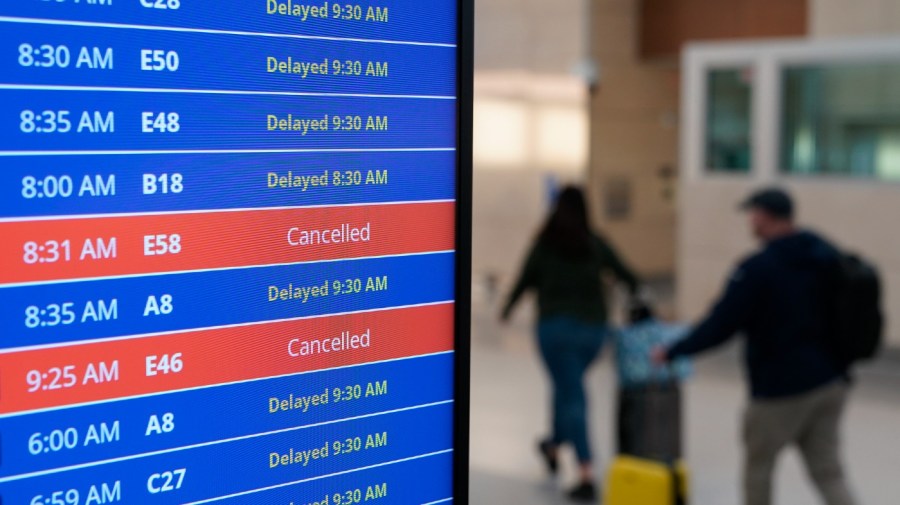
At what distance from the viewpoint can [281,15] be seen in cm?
184

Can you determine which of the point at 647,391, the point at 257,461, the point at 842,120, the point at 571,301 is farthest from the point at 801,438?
the point at 842,120

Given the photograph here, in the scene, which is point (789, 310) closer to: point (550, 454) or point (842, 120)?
point (550, 454)

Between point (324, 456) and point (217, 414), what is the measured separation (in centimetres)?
24

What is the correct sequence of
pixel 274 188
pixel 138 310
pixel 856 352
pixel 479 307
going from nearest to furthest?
pixel 138 310 → pixel 274 188 → pixel 856 352 → pixel 479 307

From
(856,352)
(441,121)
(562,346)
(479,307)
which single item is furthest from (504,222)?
(441,121)

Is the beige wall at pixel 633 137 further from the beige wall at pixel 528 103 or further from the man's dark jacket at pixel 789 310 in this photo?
the man's dark jacket at pixel 789 310

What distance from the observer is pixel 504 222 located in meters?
14.9

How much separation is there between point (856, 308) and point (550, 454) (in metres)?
2.73

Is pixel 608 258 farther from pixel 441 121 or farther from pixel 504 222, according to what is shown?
pixel 504 222

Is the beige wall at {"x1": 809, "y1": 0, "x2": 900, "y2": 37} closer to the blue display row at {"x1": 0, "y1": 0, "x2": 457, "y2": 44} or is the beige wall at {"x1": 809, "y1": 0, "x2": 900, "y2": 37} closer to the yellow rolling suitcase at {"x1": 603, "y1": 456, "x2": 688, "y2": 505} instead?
the yellow rolling suitcase at {"x1": 603, "y1": 456, "x2": 688, "y2": 505}

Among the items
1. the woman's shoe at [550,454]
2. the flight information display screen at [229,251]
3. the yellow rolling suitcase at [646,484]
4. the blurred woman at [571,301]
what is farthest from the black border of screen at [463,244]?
the woman's shoe at [550,454]

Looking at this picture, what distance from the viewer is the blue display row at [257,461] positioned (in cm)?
167

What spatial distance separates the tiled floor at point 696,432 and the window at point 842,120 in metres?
2.01

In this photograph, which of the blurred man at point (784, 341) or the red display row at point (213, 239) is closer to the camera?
the red display row at point (213, 239)
